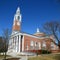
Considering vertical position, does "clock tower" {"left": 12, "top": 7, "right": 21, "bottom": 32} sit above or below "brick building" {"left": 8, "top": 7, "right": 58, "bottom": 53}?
above

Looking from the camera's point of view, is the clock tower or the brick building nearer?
the brick building

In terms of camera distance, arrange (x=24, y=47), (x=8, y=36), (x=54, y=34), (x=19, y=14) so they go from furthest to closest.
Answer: (x=19, y=14), (x=24, y=47), (x=54, y=34), (x=8, y=36)

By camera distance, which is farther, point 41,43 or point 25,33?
point 41,43

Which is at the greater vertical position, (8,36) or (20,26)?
(20,26)

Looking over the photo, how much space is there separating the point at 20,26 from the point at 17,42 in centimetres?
2259

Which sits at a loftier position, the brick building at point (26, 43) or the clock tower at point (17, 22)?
the clock tower at point (17, 22)

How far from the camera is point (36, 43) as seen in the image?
2785 inches

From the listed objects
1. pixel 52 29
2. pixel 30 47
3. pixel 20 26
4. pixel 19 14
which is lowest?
pixel 30 47

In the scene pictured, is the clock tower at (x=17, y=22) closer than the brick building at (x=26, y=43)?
No

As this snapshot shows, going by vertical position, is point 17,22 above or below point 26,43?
above

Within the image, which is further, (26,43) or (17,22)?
(17,22)

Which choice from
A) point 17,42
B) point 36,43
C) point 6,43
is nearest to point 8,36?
point 6,43

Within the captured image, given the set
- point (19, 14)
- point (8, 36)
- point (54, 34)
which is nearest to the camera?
point (8, 36)

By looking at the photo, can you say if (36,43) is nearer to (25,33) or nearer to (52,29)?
(25,33)
